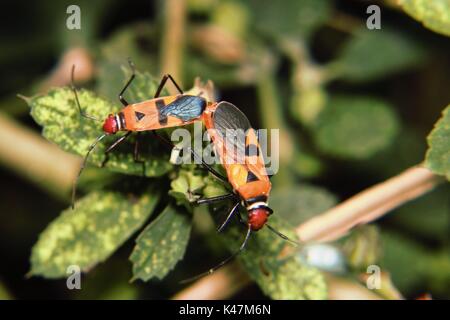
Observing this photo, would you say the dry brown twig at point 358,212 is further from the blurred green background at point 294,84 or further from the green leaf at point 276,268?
the blurred green background at point 294,84

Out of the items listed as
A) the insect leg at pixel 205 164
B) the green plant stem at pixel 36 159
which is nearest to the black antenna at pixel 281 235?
the insect leg at pixel 205 164

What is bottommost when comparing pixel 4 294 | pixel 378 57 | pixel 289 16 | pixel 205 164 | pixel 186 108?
pixel 4 294

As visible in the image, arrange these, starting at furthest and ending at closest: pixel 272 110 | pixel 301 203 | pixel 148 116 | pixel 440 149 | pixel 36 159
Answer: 1. pixel 272 110
2. pixel 36 159
3. pixel 301 203
4. pixel 148 116
5. pixel 440 149

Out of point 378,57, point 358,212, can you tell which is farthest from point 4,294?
point 378,57

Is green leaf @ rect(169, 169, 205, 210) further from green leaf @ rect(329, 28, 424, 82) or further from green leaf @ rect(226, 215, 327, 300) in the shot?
green leaf @ rect(329, 28, 424, 82)

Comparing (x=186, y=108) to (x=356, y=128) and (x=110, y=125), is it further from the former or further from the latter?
(x=356, y=128)

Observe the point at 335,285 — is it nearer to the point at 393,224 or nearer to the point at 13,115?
the point at 393,224
